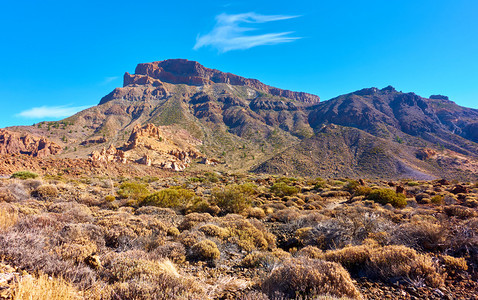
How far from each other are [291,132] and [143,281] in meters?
84.7

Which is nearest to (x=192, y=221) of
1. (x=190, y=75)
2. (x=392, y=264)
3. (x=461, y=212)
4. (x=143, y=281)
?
(x=143, y=281)

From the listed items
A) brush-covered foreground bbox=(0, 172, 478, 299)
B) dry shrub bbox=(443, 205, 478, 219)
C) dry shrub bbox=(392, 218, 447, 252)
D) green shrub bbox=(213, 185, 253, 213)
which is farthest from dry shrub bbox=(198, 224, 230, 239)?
dry shrub bbox=(443, 205, 478, 219)

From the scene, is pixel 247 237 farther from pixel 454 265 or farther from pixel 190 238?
pixel 454 265

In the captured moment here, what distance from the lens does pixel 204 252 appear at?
4.58m

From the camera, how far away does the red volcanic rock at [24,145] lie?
55.0m

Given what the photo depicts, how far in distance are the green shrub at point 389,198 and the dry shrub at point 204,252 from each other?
12.0 m

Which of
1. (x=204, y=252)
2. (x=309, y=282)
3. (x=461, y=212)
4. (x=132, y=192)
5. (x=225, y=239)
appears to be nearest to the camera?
(x=309, y=282)

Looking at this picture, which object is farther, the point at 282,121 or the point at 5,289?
the point at 282,121

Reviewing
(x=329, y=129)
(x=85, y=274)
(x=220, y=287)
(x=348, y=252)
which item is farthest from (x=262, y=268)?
(x=329, y=129)

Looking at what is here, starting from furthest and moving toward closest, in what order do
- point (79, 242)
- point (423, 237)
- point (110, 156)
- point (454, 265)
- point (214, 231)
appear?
point (110, 156), point (214, 231), point (423, 237), point (79, 242), point (454, 265)

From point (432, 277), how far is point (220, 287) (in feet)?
11.4

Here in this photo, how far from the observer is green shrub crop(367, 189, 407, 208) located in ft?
38.1

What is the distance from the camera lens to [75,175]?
80.7 feet

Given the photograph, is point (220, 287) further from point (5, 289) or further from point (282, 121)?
point (282, 121)
